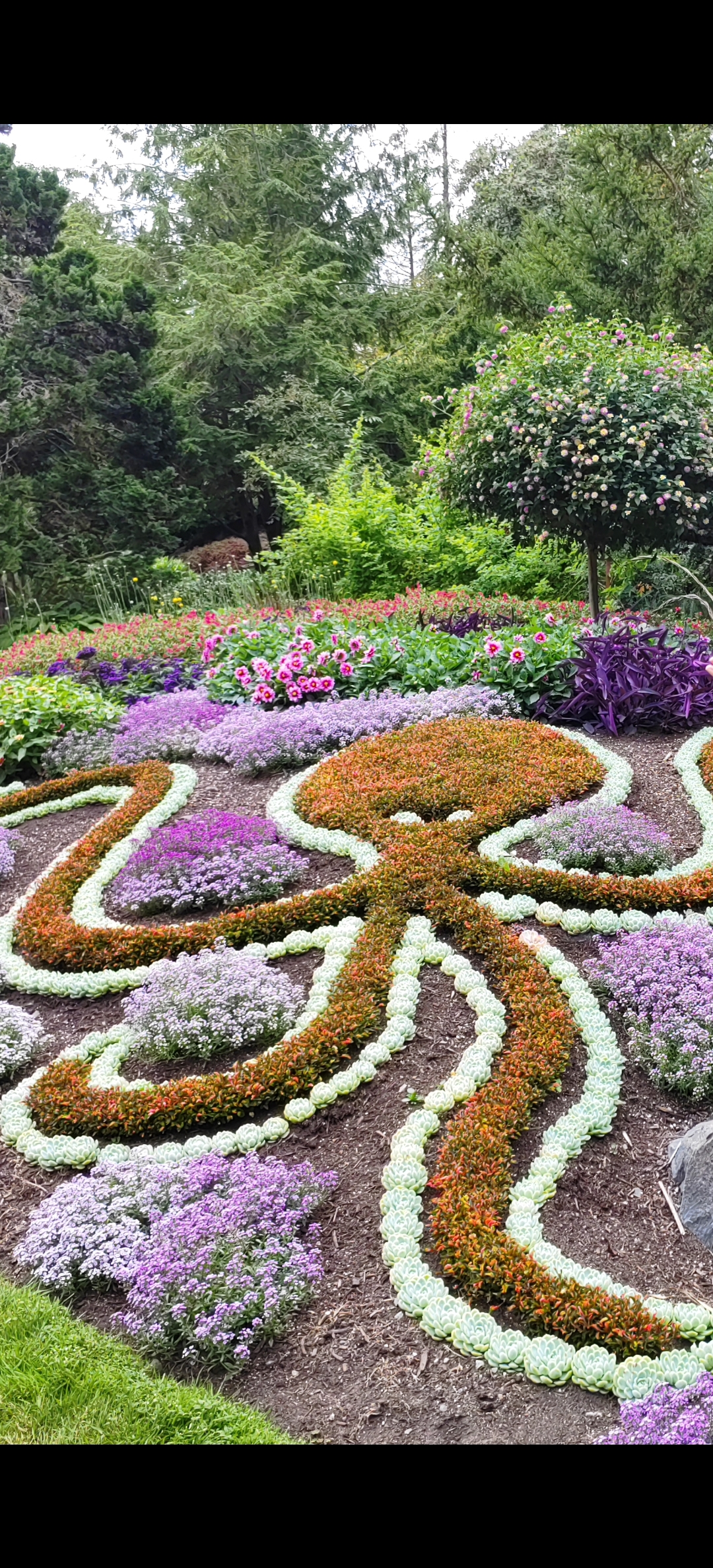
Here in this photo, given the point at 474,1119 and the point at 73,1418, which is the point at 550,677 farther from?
the point at 73,1418

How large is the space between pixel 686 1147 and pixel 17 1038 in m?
2.29

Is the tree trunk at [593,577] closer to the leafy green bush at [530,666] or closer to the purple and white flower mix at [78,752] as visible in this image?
the leafy green bush at [530,666]

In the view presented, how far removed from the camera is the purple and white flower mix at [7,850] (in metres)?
5.37

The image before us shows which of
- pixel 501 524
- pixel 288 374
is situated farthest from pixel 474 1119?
pixel 288 374

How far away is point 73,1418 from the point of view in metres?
2.31

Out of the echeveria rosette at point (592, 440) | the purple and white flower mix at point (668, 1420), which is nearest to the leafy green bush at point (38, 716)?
the echeveria rosette at point (592, 440)

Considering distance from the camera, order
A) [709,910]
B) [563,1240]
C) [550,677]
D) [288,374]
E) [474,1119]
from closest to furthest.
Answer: [563,1240], [474,1119], [709,910], [550,677], [288,374]

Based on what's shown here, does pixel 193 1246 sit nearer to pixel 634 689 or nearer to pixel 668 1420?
pixel 668 1420

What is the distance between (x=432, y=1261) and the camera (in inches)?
104

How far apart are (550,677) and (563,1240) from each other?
4.43 m

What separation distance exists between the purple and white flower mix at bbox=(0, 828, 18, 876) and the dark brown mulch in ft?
5.76

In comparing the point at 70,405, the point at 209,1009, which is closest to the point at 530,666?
the point at 209,1009

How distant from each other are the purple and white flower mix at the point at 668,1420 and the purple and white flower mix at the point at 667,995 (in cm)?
108

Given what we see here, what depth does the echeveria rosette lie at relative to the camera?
8.02 m
